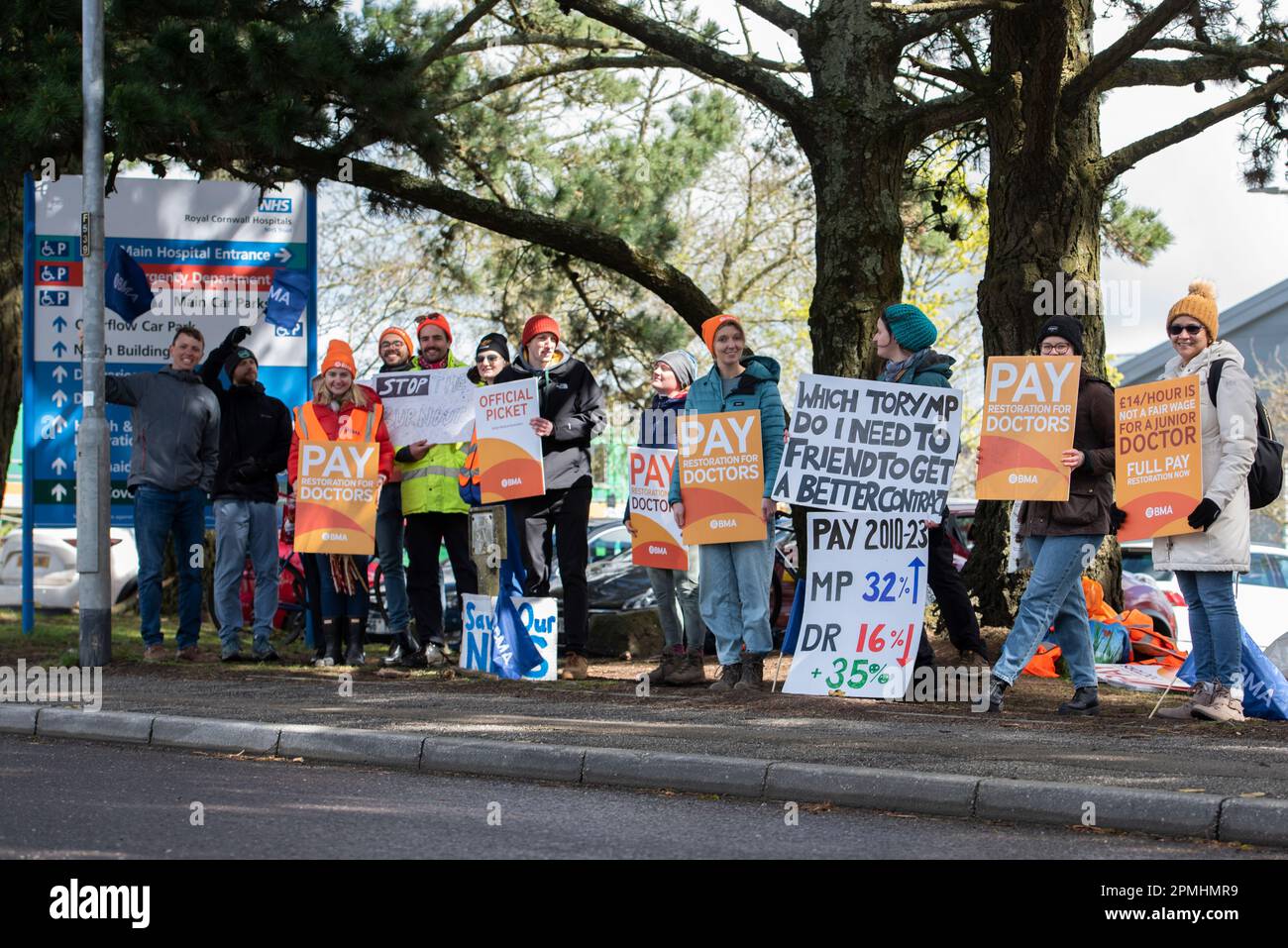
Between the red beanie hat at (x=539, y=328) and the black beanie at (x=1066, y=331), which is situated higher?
the red beanie hat at (x=539, y=328)

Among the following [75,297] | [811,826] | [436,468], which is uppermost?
[75,297]

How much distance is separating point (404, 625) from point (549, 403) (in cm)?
204

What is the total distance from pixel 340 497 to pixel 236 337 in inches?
62.5

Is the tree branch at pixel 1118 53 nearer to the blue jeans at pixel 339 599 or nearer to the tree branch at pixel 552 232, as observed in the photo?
the tree branch at pixel 552 232

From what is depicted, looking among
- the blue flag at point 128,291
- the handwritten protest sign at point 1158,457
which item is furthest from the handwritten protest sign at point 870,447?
the blue flag at point 128,291

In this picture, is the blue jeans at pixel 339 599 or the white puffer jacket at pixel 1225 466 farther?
the blue jeans at pixel 339 599

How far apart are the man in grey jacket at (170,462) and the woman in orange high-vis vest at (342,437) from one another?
0.69 m

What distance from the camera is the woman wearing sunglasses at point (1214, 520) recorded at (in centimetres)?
866

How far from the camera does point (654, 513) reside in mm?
10945

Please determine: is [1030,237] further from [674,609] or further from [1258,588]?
[1258,588]

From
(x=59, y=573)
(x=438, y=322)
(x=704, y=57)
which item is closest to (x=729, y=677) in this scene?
(x=438, y=322)
